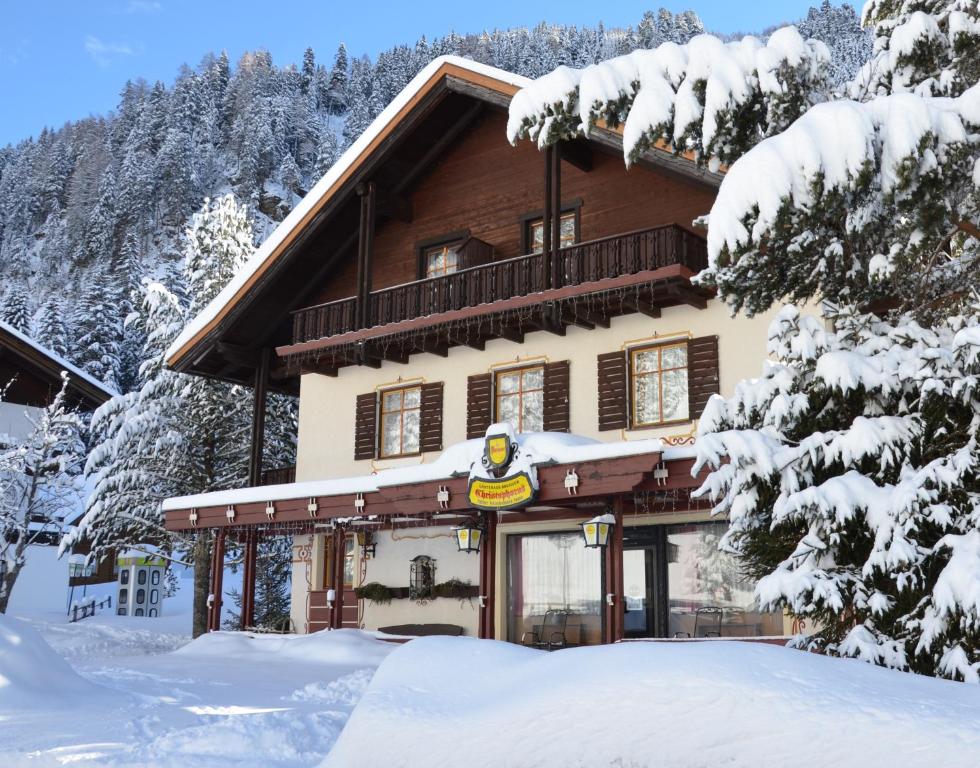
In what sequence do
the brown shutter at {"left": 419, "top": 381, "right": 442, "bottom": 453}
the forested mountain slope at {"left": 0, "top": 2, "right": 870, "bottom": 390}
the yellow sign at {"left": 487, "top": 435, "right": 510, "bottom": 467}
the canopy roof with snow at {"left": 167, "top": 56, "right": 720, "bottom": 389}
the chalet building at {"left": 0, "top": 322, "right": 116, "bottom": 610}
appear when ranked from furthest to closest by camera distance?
the forested mountain slope at {"left": 0, "top": 2, "right": 870, "bottom": 390}, the chalet building at {"left": 0, "top": 322, "right": 116, "bottom": 610}, the canopy roof with snow at {"left": 167, "top": 56, "right": 720, "bottom": 389}, the brown shutter at {"left": 419, "top": 381, "right": 442, "bottom": 453}, the yellow sign at {"left": 487, "top": 435, "right": 510, "bottom": 467}

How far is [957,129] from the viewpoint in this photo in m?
5.62

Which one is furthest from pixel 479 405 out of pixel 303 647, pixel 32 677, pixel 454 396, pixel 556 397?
pixel 32 677

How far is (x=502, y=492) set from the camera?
1440cm

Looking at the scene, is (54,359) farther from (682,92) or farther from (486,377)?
(682,92)

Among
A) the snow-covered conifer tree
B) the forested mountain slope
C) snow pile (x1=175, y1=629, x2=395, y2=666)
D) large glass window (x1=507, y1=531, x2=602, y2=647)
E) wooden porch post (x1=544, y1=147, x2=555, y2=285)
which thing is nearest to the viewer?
snow pile (x1=175, y1=629, x2=395, y2=666)

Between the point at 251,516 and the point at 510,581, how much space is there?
4653 millimetres

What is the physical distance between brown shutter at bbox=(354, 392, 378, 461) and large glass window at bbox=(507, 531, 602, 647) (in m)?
3.52

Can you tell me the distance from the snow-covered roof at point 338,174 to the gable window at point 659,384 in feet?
17.1

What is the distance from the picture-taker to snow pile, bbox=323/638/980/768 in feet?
11.0

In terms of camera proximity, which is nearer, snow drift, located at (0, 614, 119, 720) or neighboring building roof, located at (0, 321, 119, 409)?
snow drift, located at (0, 614, 119, 720)

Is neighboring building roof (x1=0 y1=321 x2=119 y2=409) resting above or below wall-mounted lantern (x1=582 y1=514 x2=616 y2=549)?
above

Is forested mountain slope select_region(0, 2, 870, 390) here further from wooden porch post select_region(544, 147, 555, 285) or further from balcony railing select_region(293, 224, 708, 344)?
wooden porch post select_region(544, 147, 555, 285)

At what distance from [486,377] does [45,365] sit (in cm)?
1819

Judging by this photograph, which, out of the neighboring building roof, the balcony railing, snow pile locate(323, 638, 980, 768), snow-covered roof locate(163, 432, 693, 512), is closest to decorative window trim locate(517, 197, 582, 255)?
the balcony railing
